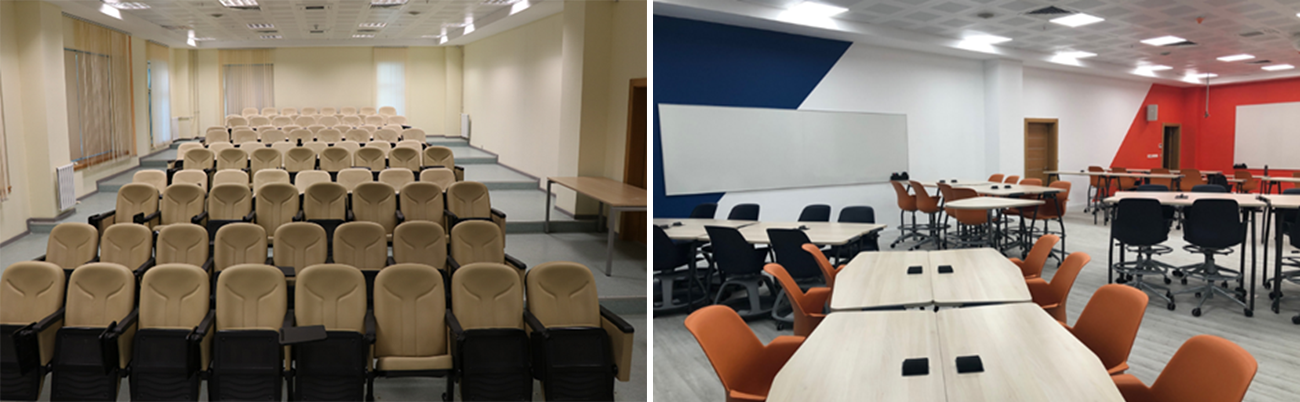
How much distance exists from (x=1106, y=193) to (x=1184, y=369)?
13.5 meters

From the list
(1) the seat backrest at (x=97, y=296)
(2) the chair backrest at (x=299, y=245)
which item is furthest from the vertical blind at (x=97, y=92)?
(1) the seat backrest at (x=97, y=296)

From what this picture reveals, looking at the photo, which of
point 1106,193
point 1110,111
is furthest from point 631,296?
point 1110,111

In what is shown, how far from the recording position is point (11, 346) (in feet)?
11.4

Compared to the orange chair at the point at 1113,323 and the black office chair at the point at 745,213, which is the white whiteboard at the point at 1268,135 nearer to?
the black office chair at the point at 745,213

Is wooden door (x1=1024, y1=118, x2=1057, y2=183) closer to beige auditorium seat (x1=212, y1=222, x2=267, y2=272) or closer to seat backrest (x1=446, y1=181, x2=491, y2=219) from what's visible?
seat backrest (x1=446, y1=181, x2=491, y2=219)

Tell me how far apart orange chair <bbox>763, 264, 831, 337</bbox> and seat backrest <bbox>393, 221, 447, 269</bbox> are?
2.63 meters

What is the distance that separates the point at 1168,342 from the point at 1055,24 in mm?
6482

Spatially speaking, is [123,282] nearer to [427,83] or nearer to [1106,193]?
[427,83]

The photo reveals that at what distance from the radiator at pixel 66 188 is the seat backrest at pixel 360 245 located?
321 cm

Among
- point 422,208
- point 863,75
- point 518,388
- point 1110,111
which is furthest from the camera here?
point 1110,111

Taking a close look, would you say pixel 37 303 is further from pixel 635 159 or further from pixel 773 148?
pixel 773 148

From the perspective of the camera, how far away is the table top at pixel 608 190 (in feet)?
19.7

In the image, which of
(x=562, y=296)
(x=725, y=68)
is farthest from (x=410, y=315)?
(x=725, y=68)

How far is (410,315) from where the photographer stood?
12.9 feet
